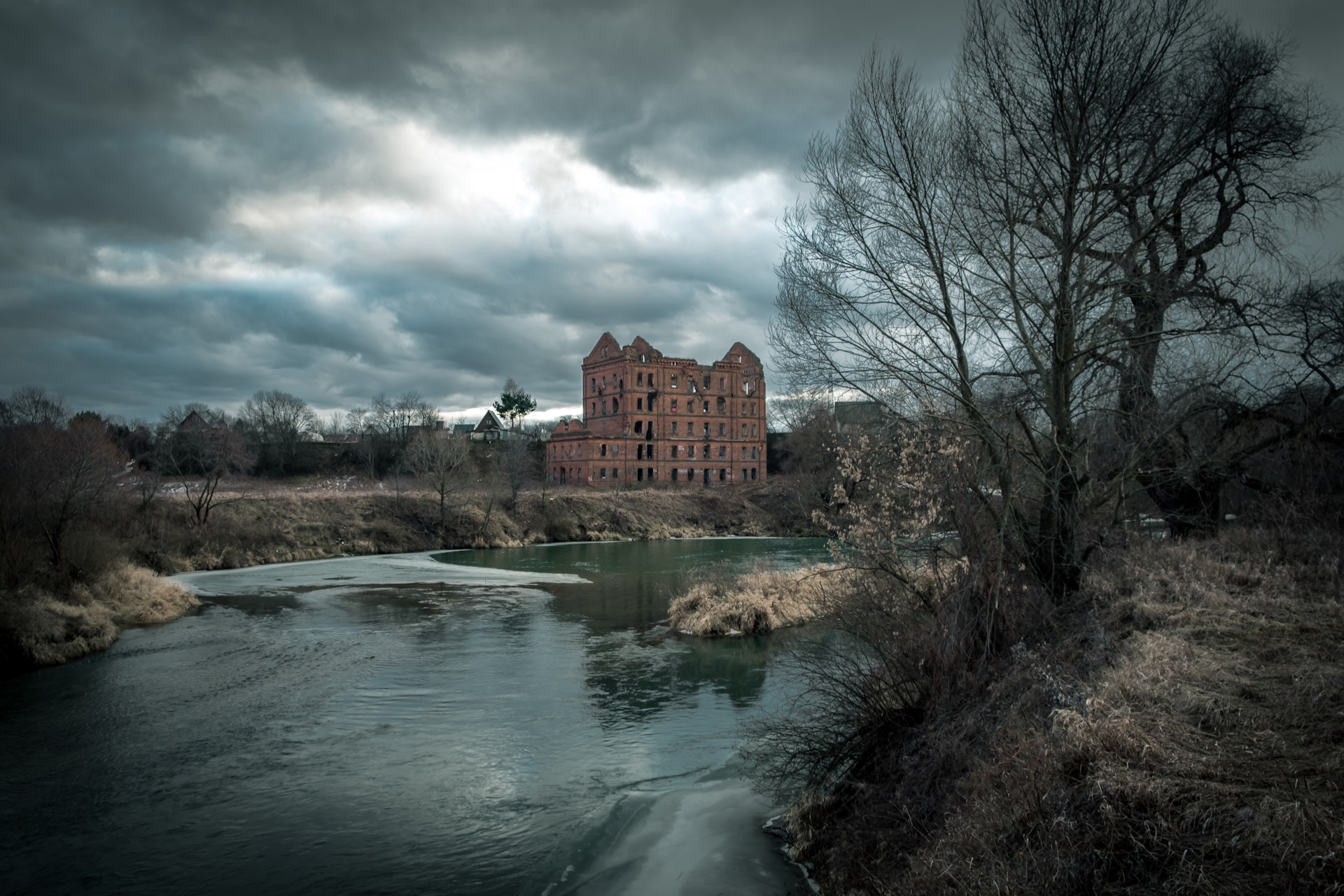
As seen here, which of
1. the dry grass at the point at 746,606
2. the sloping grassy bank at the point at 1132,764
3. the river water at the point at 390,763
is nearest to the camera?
the sloping grassy bank at the point at 1132,764

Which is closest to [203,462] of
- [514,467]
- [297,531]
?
[297,531]

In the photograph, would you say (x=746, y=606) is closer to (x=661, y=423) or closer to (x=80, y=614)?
(x=80, y=614)

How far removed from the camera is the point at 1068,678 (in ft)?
23.3

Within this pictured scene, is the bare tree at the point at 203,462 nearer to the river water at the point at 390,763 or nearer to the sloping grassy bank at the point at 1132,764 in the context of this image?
the river water at the point at 390,763

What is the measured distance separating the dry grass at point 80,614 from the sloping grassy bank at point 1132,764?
17.9 m

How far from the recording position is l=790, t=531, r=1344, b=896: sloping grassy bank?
4.23m

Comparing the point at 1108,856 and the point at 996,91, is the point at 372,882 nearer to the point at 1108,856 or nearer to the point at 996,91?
the point at 1108,856

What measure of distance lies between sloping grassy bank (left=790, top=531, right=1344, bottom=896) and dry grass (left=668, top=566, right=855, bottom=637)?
1063cm

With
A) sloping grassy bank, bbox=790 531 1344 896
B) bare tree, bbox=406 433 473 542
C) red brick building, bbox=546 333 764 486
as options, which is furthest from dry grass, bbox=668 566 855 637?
red brick building, bbox=546 333 764 486

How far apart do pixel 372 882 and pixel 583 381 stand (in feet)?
259

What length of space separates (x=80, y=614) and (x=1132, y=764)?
23139 millimetres

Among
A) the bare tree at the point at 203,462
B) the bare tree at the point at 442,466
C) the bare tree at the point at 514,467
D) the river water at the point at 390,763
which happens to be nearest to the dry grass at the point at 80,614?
the river water at the point at 390,763

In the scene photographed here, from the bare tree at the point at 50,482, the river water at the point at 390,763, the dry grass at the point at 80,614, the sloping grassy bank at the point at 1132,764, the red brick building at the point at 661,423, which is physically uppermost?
the red brick building at the point at 661,423

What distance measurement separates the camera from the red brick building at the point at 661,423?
3088 inches
